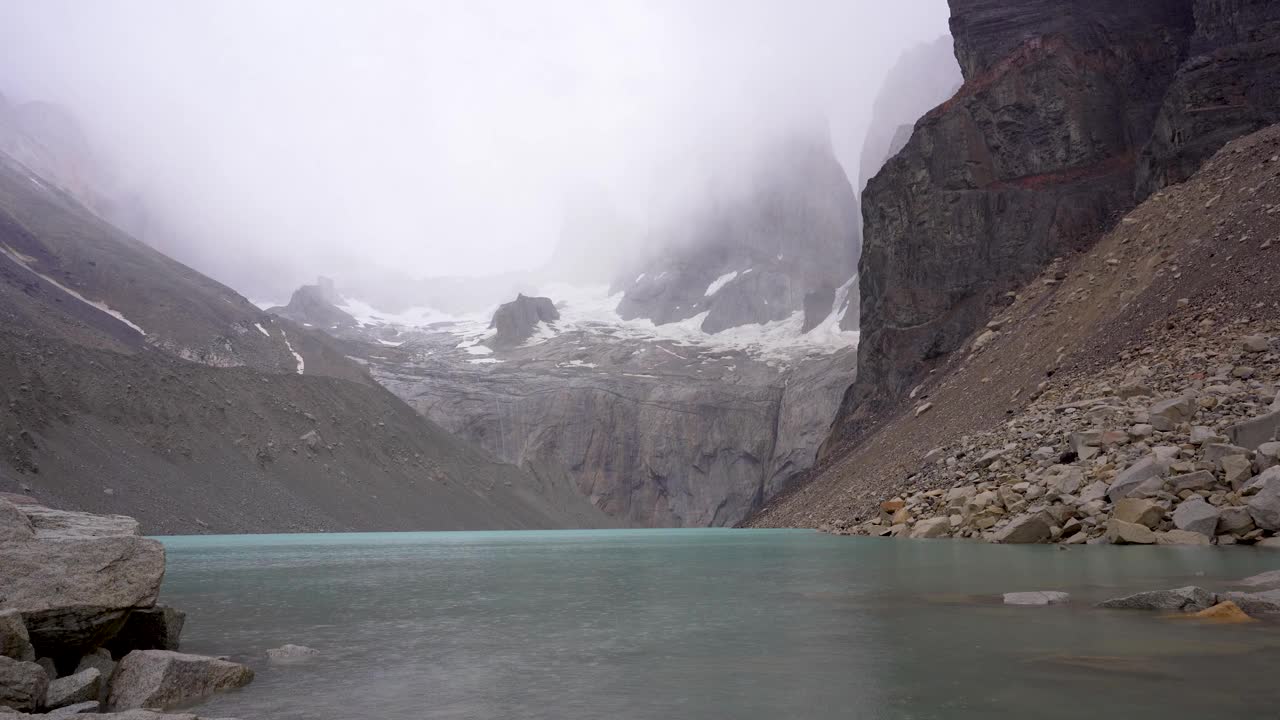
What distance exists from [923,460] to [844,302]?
134206 mm

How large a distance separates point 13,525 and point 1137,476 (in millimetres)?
22971

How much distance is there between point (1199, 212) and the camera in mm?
41156

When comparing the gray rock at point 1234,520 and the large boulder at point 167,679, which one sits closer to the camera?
the large boulder at point 167,679

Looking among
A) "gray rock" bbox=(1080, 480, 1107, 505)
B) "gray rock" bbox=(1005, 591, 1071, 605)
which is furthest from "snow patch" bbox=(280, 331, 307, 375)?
"gray rock" bbox=(1005, 591, 1071, 605)

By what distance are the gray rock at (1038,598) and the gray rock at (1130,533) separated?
9.54 m

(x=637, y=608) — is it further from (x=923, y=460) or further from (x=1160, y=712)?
(x=923, y=460)

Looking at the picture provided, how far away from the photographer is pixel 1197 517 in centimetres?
1914

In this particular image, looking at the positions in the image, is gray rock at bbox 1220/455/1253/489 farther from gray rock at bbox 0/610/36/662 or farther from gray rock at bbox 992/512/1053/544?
gray rock at bbox 0/610/36/662

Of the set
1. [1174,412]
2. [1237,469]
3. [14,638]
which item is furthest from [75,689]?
[1174,412]

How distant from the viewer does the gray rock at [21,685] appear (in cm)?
686

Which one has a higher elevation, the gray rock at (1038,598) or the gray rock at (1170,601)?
the gray rock at (1170,601)

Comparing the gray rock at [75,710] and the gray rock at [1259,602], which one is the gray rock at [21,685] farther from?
the gray rock at [1259,602]

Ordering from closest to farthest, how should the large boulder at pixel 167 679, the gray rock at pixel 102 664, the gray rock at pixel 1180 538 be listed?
1. the large boulder at pixel 167 679
2. the gray rock at pixel 102 664
3. the gray rock at pixel 1180 538

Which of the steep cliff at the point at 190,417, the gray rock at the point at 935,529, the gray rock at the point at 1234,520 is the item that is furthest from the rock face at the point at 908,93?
the gray rock at the point at 1234,520
